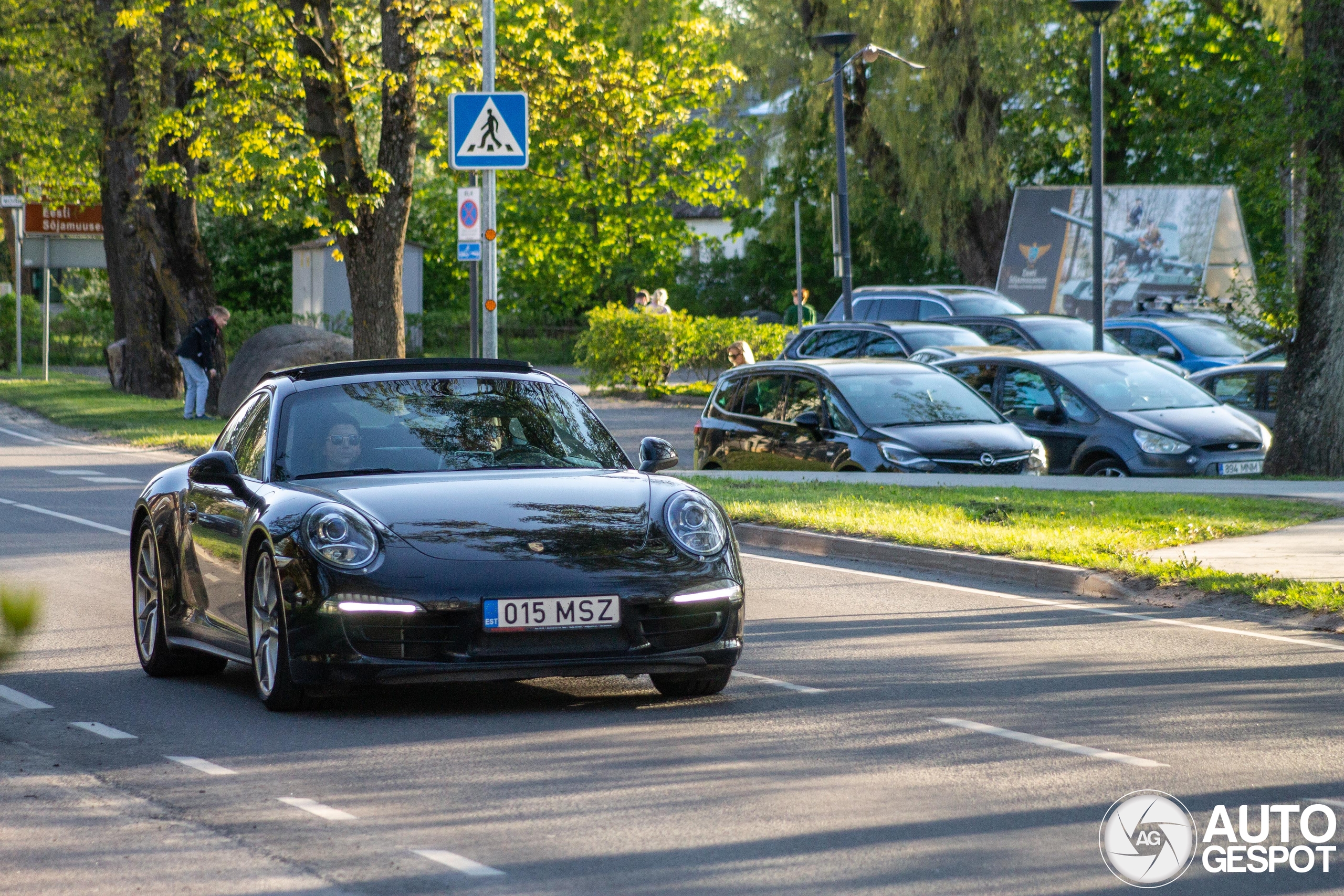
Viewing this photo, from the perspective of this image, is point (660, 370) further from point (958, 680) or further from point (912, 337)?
point (958, 680)

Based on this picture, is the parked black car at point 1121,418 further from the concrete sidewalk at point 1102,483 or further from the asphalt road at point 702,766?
the asphalt road at point 702,766

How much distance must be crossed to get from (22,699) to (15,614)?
6376 mm

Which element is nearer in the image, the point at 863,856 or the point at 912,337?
the point at 863,856

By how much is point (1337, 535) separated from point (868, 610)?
418 cm

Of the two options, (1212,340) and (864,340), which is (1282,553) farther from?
(1212,340)

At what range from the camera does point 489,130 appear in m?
17.5

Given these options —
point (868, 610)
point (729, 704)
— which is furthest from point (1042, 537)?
point (729, 704)

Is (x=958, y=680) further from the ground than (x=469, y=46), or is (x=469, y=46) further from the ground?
(x=469, y=46)

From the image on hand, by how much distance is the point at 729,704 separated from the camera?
756 centimetres

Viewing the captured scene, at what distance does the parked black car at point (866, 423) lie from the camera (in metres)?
16.8

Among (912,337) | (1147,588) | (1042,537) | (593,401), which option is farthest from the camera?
(593,401)

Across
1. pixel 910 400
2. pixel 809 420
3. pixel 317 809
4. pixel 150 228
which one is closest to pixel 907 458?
pixel 910 400

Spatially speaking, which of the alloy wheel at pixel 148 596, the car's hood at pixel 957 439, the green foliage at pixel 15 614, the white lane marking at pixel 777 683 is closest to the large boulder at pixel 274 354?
the car's hood at pixel 957 439

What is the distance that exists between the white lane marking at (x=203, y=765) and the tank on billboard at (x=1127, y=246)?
31019mm
